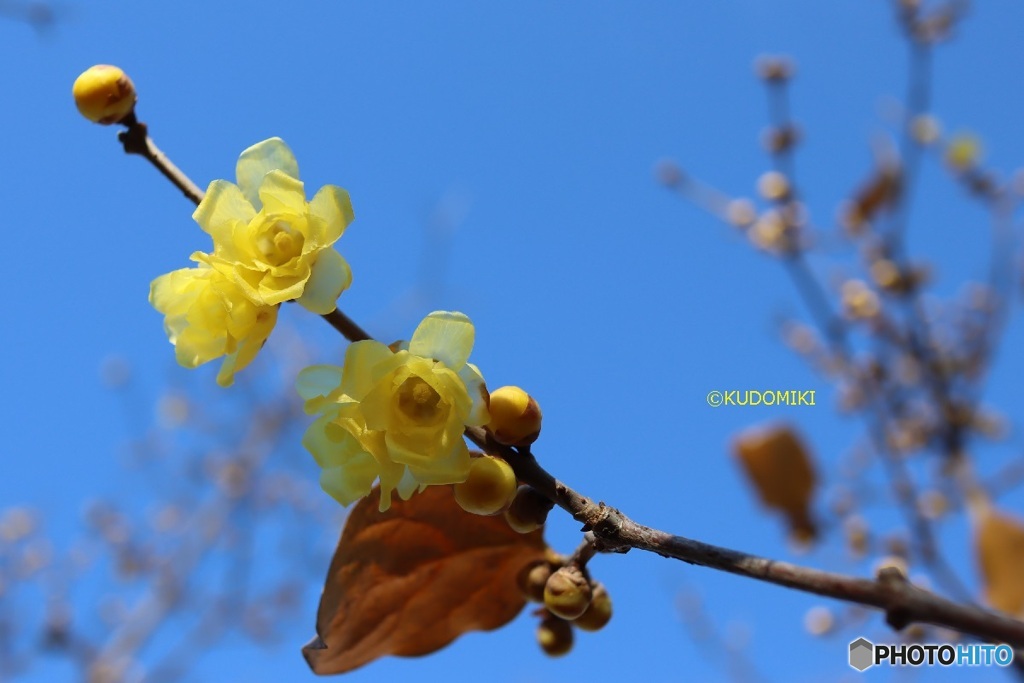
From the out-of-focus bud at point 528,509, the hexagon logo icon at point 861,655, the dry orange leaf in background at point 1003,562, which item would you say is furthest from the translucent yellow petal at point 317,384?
the hexagon logo icon at point 861,655

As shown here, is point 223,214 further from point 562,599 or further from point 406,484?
point 562,599

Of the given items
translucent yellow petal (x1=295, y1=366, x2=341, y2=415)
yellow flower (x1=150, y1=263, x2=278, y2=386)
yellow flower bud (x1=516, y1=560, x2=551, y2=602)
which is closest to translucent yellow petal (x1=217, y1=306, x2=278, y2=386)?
yellow flower (x1=150, y1=263, x2=278, y2=386)

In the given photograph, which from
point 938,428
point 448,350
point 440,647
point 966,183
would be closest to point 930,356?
point 938,428

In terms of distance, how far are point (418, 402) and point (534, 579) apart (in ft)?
1.23

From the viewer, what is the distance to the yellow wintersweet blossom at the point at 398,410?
0.77 metres

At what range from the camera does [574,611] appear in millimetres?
911

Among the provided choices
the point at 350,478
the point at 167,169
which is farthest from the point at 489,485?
the point at 167,169

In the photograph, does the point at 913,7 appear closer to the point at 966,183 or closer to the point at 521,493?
the point at 966,183

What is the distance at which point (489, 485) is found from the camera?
75cm

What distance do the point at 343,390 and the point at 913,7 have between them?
2673 millimetres

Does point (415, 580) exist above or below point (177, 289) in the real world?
below

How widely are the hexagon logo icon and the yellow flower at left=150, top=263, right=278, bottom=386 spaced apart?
1.03 m

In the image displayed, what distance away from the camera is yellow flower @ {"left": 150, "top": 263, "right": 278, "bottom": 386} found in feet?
2.79

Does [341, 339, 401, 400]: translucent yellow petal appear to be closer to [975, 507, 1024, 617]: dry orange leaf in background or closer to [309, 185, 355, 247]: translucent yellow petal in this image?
[309, 185, 355, 247]: translucent yellow petal
